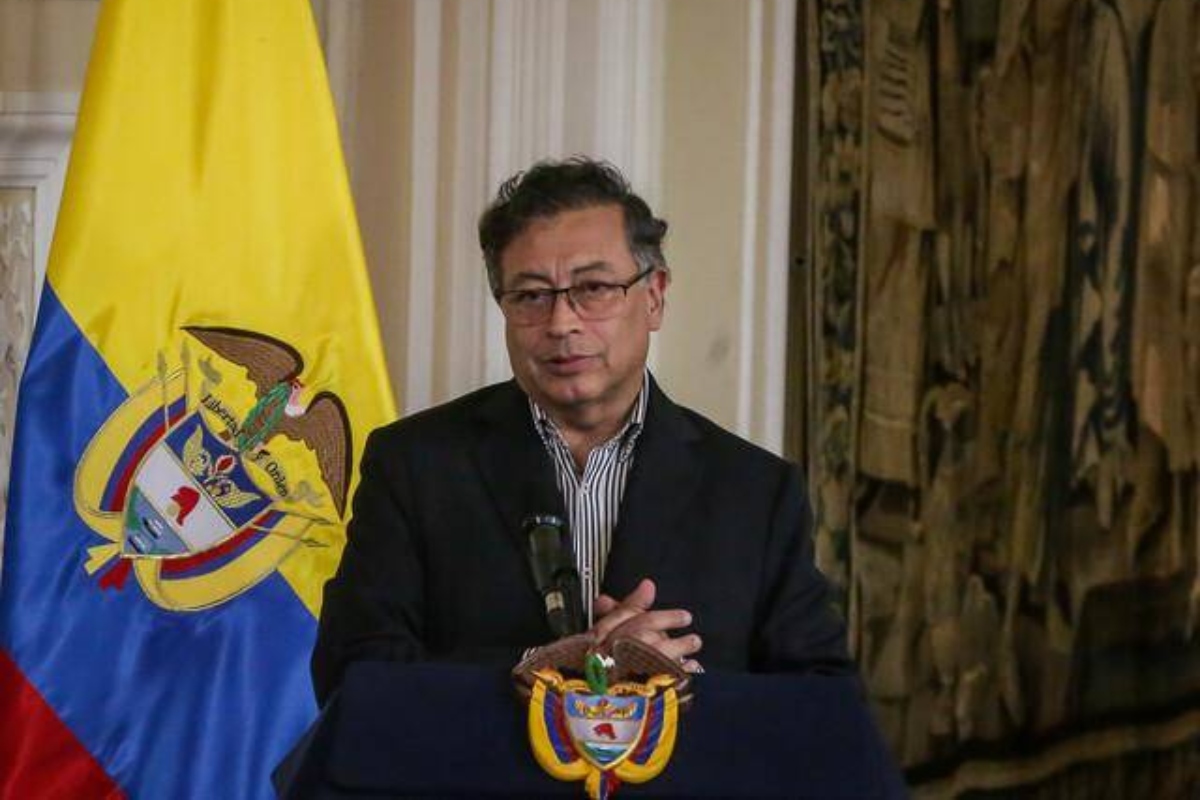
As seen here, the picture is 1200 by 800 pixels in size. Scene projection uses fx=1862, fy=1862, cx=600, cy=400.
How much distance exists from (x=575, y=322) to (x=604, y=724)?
32.0 inches

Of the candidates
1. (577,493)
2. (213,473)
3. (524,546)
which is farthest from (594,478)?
(213,473)

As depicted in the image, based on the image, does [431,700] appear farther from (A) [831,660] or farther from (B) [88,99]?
(B) [88,99]

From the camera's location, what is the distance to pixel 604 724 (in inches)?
71.3

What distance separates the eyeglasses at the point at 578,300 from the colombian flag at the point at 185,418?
31.4 inches

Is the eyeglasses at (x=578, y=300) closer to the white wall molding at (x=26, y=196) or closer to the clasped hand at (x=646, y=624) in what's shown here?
the clasped hand at (x=646, y=624)

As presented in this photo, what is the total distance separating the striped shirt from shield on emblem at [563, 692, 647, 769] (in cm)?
79

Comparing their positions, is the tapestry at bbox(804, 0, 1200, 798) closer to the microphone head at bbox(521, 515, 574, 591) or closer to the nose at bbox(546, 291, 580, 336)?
the nose at bbox(546, 291, 580, 336)

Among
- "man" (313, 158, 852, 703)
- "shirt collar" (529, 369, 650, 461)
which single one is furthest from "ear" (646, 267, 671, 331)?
"shirt collar" (529, 369, 650, 461)

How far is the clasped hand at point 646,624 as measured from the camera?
6.77ft

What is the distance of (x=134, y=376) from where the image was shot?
323 centimetres

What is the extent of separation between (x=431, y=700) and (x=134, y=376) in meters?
1.54

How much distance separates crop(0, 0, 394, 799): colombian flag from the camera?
3.18 meters

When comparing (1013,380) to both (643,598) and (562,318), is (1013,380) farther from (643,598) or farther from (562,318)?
(643,598)

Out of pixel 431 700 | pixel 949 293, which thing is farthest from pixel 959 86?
pixel 431 700
